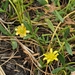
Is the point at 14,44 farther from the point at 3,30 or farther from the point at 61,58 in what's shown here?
the point at 61,58

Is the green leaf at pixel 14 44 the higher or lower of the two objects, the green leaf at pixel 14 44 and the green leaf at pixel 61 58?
the higher

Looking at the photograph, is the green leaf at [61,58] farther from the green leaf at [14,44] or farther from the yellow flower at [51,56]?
the green leaf at [14,44]

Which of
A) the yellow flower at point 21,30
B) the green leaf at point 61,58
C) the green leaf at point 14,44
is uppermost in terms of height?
the yellow flower at point 21,30

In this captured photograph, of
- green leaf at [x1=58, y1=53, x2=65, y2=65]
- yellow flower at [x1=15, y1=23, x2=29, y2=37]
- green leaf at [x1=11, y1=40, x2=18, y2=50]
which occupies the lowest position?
green leaf at [x1=58, y1=53, x2=65, y2=65]

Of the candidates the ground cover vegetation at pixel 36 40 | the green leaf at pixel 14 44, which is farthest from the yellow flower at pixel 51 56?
the green leaf at pixel 14 44

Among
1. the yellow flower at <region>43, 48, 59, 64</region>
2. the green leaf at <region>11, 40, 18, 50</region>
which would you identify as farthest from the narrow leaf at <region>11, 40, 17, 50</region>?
the yellow flower at <region>43, 48, 59, 64</region>

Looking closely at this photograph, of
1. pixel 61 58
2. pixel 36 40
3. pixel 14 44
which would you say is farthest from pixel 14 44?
pixel 61 58

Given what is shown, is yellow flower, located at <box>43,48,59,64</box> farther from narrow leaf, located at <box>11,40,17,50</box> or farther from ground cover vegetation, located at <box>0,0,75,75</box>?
narrow leaf, located at <box>11,40,17,50</box>

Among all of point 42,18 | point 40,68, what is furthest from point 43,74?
point 42,18
